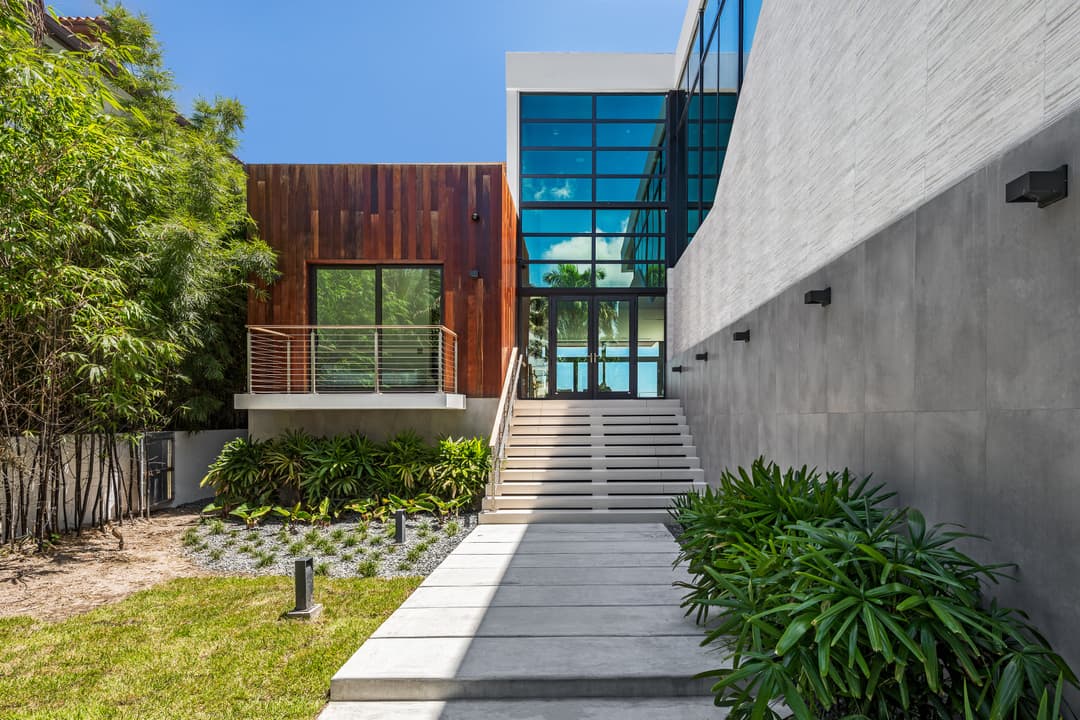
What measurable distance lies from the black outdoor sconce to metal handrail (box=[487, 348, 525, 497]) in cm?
666

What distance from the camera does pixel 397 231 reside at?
10.1 meters

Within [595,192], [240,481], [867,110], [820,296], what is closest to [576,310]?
[595,192]

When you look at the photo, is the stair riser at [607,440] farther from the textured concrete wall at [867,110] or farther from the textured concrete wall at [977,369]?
the textured concrete wall at [977,369]

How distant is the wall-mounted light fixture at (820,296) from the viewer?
167 inches

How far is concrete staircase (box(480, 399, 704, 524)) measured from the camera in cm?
810

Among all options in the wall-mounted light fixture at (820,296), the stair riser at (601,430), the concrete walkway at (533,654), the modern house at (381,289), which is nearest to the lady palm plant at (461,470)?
the modern house at (381,289)

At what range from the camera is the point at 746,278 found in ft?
21.6

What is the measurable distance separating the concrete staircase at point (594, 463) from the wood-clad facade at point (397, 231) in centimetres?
123

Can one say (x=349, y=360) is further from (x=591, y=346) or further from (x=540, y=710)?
(x=540, y=710)

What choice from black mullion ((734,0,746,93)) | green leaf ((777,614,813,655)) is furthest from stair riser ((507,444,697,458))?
green leaf ((777,614,813,655))

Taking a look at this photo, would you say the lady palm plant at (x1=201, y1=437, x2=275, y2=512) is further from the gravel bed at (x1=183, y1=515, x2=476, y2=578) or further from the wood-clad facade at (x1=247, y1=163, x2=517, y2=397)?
the wood-clad facade at (x1=247, y1=163, x2=517, y2=397)

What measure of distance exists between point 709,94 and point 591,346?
5.43 meters

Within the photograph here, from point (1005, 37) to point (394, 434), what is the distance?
28.9 feet

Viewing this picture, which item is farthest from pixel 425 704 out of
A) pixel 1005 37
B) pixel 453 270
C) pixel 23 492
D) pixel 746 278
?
pixel 453 270
